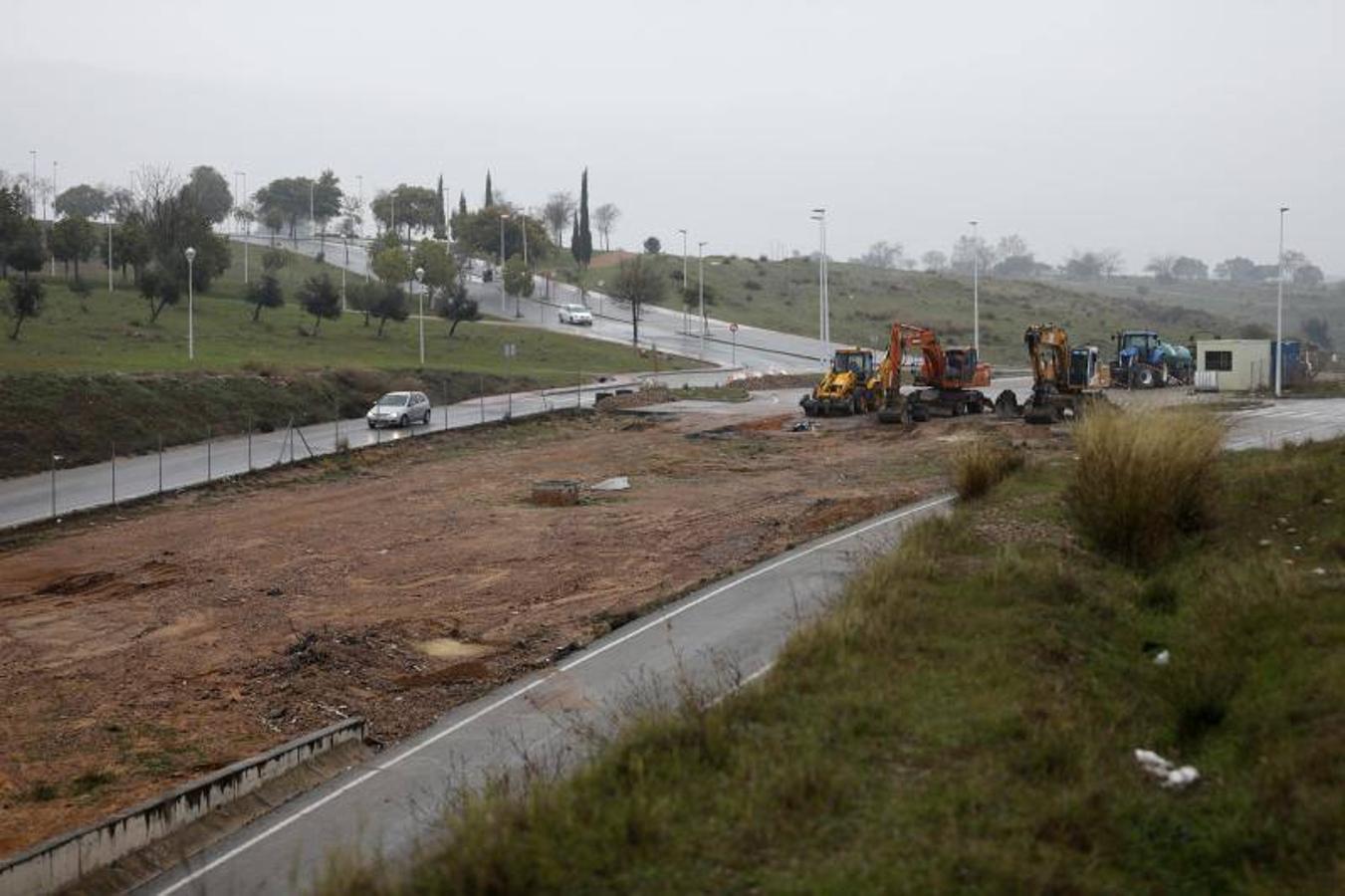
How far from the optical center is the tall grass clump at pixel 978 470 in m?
24.4

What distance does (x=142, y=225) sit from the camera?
8912 centimetres

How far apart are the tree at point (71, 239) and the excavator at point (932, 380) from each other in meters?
60.6

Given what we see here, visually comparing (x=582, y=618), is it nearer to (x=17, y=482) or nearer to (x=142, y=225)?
(x=17, y=482)

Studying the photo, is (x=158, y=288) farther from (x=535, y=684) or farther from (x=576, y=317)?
(x=535, y=684)

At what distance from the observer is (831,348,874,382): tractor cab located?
52.8 meters

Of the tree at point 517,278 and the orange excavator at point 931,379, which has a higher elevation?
the tree at point 517,278

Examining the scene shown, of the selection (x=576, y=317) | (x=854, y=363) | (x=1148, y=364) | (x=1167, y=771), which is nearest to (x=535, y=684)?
(x=1167, y=771)

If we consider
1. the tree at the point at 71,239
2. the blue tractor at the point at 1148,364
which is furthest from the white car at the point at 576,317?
the blue tractor at the point at 1148,364

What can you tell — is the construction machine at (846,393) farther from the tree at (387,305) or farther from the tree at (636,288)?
the tree at (387,305)

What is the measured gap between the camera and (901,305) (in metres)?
126

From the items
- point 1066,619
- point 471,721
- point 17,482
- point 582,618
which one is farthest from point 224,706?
point 17,482

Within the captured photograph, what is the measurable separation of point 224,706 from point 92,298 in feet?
226

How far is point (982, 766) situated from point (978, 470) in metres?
15.6

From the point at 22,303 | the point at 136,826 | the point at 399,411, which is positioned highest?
the point at 22,303
